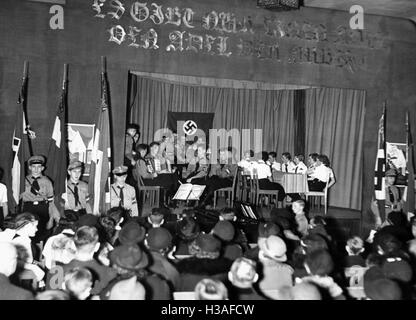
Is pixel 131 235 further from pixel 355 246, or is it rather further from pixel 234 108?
pixel 234 108

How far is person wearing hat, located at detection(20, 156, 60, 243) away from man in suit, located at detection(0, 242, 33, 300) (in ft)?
12.9

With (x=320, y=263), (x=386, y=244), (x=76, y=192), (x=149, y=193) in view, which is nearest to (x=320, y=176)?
(x=149, y=193)

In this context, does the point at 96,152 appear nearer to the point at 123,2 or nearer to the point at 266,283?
the point at 123,2

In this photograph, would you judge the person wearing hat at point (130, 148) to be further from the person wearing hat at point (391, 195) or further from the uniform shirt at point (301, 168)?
the person wearing hat at point (391, 195)

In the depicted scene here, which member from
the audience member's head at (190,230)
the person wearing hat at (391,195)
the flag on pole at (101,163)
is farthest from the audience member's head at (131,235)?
the person wearing hat at (391,195)

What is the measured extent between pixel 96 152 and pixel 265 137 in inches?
237

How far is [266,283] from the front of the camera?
13.0 ft

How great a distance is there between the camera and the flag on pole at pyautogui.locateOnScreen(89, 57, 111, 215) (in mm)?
7559

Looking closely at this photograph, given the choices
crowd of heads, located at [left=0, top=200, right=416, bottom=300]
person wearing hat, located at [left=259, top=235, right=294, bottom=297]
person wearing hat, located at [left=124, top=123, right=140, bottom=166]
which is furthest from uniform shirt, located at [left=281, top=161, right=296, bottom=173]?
person wearing hat, located at [left=259, top=235, right=294, bottom=297]

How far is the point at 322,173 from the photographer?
1031 centimetres

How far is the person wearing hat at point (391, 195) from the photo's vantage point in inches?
367

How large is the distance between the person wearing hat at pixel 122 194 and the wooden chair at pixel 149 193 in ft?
4.09
